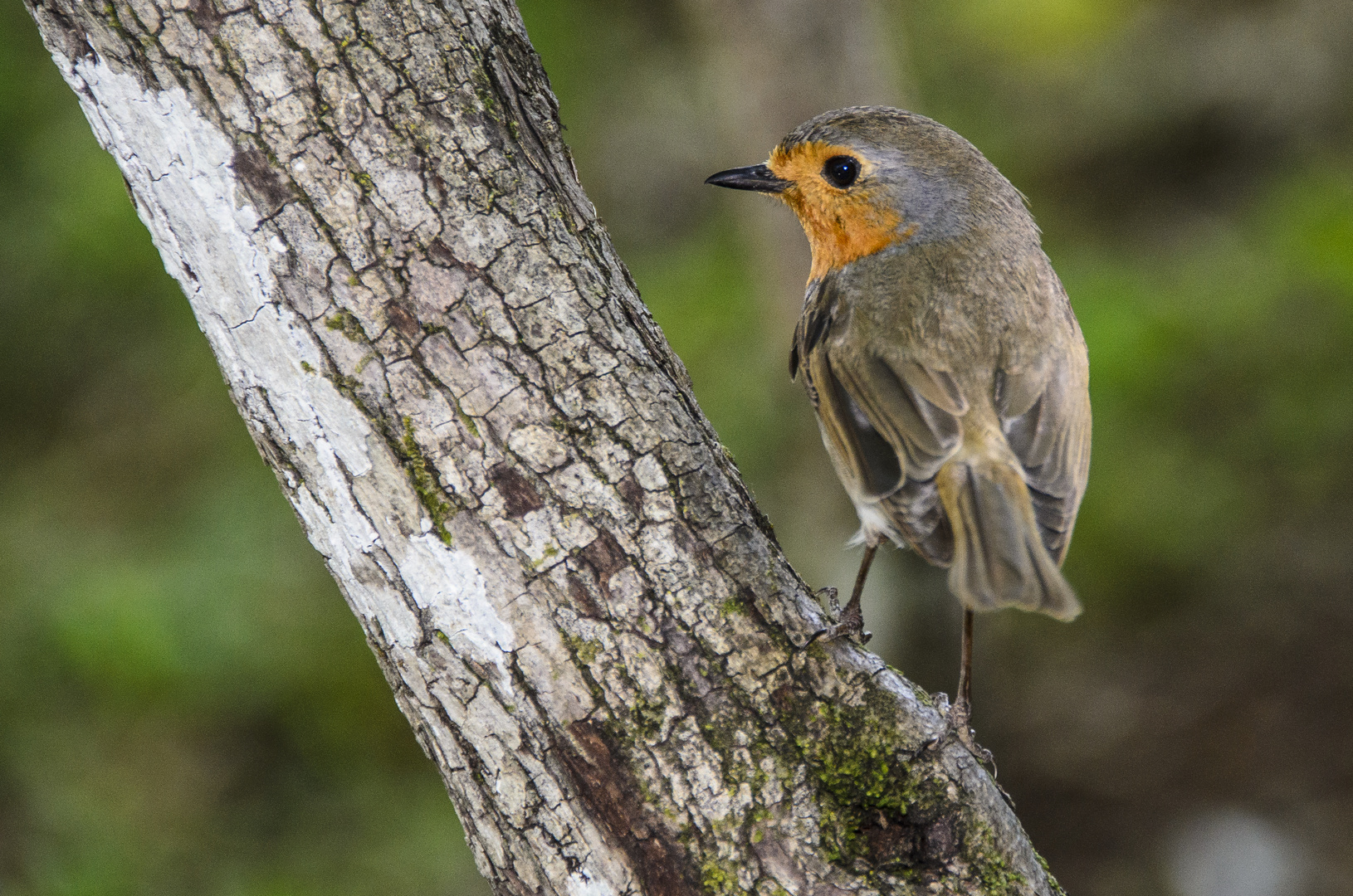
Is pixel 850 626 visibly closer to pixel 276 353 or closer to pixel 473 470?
pixel 473 470

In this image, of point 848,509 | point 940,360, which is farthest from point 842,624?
point 848,509

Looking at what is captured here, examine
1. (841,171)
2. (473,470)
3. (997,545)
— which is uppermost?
(841,171)

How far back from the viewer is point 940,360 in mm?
2816

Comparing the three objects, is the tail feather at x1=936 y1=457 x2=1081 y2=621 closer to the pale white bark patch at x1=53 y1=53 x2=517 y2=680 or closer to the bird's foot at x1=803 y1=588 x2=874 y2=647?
the bird's foot at x1=803 y1=588 x2=874 y2=647

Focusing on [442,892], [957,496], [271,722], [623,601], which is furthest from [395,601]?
[271,722]

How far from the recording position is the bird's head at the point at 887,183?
10.3 feet

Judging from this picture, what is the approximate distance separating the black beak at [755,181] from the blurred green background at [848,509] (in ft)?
5.09

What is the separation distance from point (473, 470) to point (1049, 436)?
1452mm

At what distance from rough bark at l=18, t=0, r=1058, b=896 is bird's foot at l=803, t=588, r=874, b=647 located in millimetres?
93

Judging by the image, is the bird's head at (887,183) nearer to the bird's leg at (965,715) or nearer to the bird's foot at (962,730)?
the bird's leg at (965,715)

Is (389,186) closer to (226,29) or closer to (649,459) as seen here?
(226,29)

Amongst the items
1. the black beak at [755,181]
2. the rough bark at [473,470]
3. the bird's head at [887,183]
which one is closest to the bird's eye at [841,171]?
the bird's head at [887,183]

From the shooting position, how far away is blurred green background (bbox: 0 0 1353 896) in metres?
5.16

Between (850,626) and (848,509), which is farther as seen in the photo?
(848,509)
